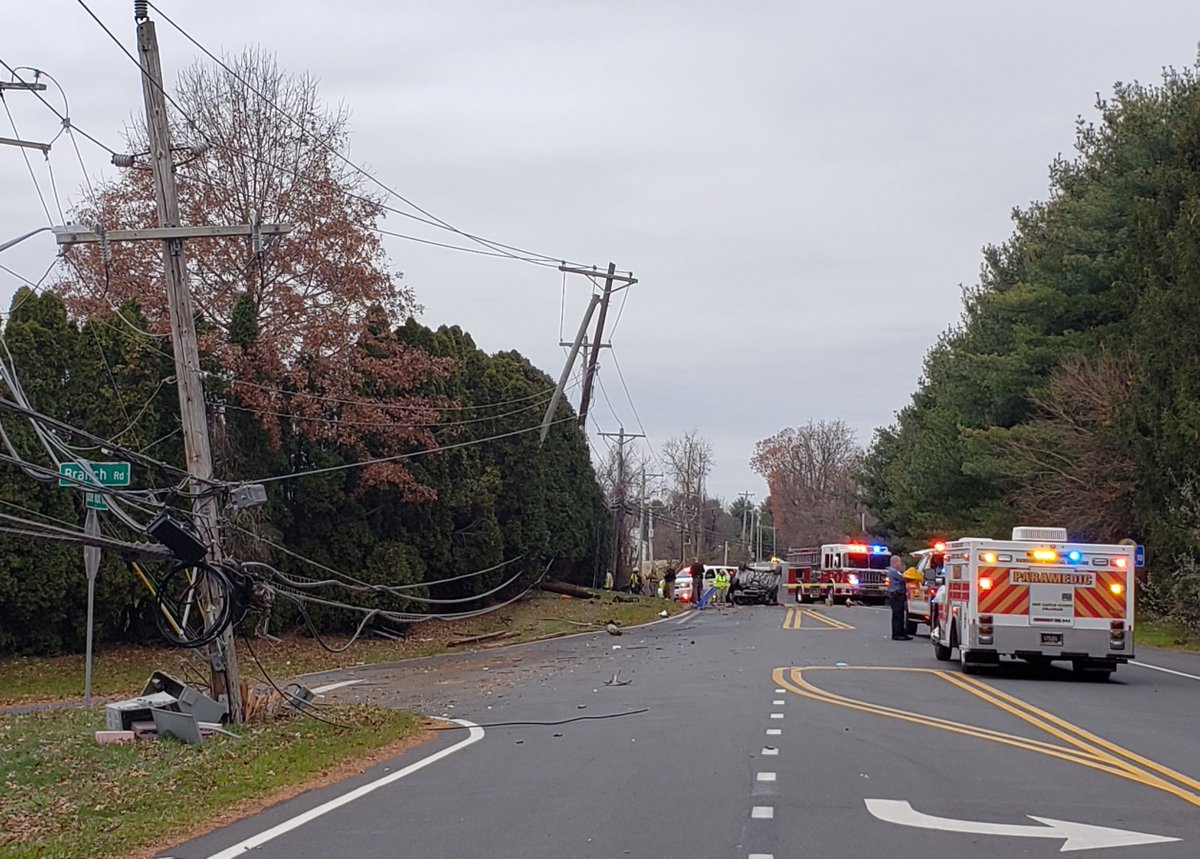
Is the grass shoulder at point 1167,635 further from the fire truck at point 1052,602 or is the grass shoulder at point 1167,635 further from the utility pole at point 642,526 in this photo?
the utility pole at point 642,526

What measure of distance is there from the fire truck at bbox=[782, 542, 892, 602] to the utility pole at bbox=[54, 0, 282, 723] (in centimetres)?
4842

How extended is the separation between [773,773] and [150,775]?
5.68m

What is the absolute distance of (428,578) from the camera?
39188 millimetres

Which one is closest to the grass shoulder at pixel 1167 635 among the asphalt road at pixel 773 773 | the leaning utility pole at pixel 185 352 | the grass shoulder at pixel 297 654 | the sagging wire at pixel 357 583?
the asphalt road at pixel 773 773

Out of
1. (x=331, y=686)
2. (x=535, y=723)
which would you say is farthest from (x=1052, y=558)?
(x=331, y=686)

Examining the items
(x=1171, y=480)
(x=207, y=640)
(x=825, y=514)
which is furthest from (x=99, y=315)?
(x=825, y=514)

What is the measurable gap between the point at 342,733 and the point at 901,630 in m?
19.8

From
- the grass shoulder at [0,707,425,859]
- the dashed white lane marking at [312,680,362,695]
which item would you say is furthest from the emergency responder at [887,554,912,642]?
the grass shoulder at [0,707,425,859]

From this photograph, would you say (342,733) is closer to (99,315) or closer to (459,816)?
(459,816)

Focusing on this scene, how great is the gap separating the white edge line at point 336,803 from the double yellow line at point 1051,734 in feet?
17.5

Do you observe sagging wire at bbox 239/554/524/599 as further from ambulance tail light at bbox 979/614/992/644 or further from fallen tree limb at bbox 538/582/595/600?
ambulance tail light at bbox 979/614/992/644

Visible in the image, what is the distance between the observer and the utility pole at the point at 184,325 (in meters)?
16.4

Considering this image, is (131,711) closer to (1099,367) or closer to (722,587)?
(1099,367)

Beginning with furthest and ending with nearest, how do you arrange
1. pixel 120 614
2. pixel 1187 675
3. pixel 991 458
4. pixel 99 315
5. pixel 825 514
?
pixel 825 514 → pixel 991 458 → pixel 99 315 → pixel 120 614 → pixel 1187 675
